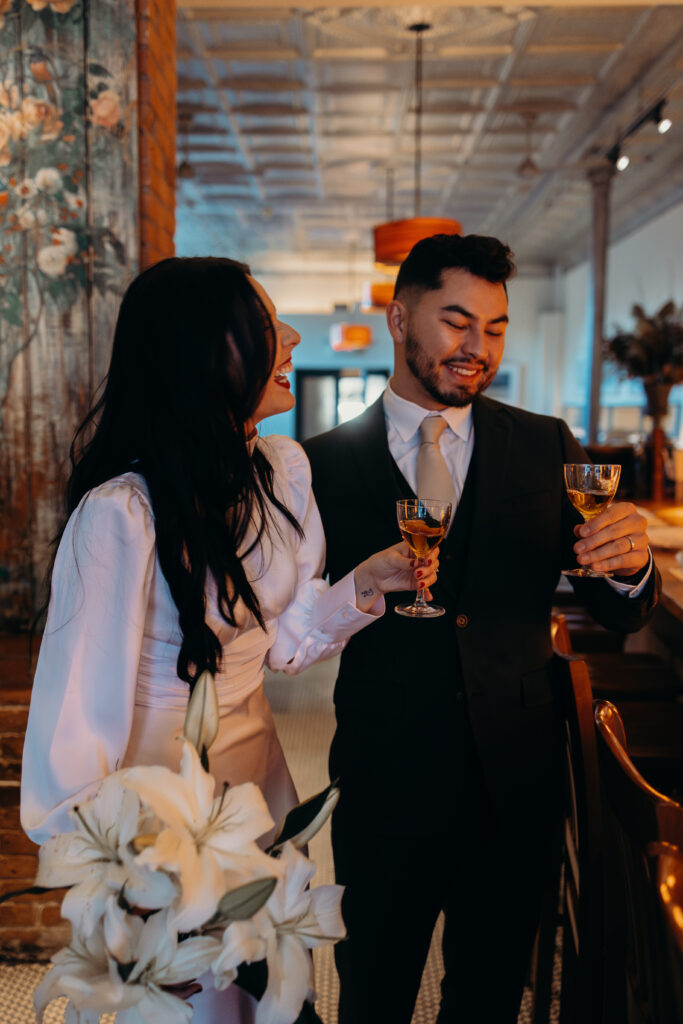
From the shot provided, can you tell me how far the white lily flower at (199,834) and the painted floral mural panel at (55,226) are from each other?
6.57ft

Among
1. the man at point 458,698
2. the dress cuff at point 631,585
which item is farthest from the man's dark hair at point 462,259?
the dress cuff at point 631,585

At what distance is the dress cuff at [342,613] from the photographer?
4.75 feet

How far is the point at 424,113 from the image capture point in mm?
7340

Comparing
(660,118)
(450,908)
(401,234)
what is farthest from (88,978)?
(660,118)

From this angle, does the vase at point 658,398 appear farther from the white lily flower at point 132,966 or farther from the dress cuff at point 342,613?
the white lily flower at point 132,966

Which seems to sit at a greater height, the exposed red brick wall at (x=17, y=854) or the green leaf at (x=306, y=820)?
the green leaf at (x=306, y=820)

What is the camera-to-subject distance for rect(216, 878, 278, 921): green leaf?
72cm

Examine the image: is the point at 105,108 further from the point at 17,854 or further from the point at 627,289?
the point at 627,289

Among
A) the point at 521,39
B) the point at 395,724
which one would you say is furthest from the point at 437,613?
the point at 521,39

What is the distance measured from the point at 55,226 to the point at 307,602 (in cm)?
160

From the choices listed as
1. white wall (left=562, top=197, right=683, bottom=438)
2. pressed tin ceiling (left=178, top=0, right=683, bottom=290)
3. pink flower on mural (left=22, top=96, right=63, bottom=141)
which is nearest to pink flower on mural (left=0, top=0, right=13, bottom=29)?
pink flower on mural (left=22, top=96, right=63, bottom=141)

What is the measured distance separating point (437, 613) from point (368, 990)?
30.3 inches

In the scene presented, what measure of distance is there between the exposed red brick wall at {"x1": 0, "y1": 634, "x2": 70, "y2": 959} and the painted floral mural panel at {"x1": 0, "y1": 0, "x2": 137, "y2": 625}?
1.50 feet

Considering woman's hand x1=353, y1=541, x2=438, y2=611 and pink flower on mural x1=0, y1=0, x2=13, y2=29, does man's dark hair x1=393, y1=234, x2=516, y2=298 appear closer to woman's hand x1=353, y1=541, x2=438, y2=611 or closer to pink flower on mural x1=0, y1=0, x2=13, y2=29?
woman's hand x1=353, y1=541, x2=438, y2=611
